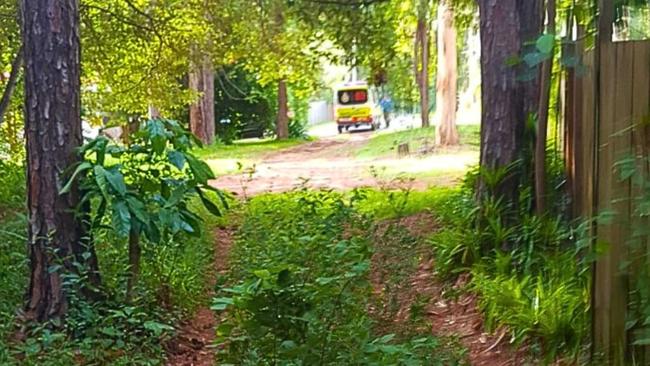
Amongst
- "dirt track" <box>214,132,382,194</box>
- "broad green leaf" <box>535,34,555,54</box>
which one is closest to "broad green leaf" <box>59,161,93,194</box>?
"broad green leaf" <box>535,34,555,54</box>

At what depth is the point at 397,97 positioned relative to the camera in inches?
1293

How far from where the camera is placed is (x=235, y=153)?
21.1 meters

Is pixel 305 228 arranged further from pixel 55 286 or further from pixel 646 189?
pixel 646 189

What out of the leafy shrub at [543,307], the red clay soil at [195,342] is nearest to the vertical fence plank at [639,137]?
the leafy shrub at [543,307]

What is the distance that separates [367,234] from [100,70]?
17.8ft

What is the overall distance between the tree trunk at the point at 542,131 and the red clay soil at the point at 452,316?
738mm

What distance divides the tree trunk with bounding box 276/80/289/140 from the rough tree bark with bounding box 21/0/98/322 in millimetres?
23214

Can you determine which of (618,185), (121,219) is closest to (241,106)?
(121,219)

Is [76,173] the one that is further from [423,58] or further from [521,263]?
[423,58]

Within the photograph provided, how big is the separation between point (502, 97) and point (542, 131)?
768 millimetres

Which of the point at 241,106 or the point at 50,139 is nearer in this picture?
the point at 50,139

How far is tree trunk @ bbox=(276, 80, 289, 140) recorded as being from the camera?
2752cm

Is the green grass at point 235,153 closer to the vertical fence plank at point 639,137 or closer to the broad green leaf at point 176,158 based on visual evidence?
the broad green leaf at point 176,158

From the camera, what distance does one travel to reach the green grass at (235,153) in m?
16.5
